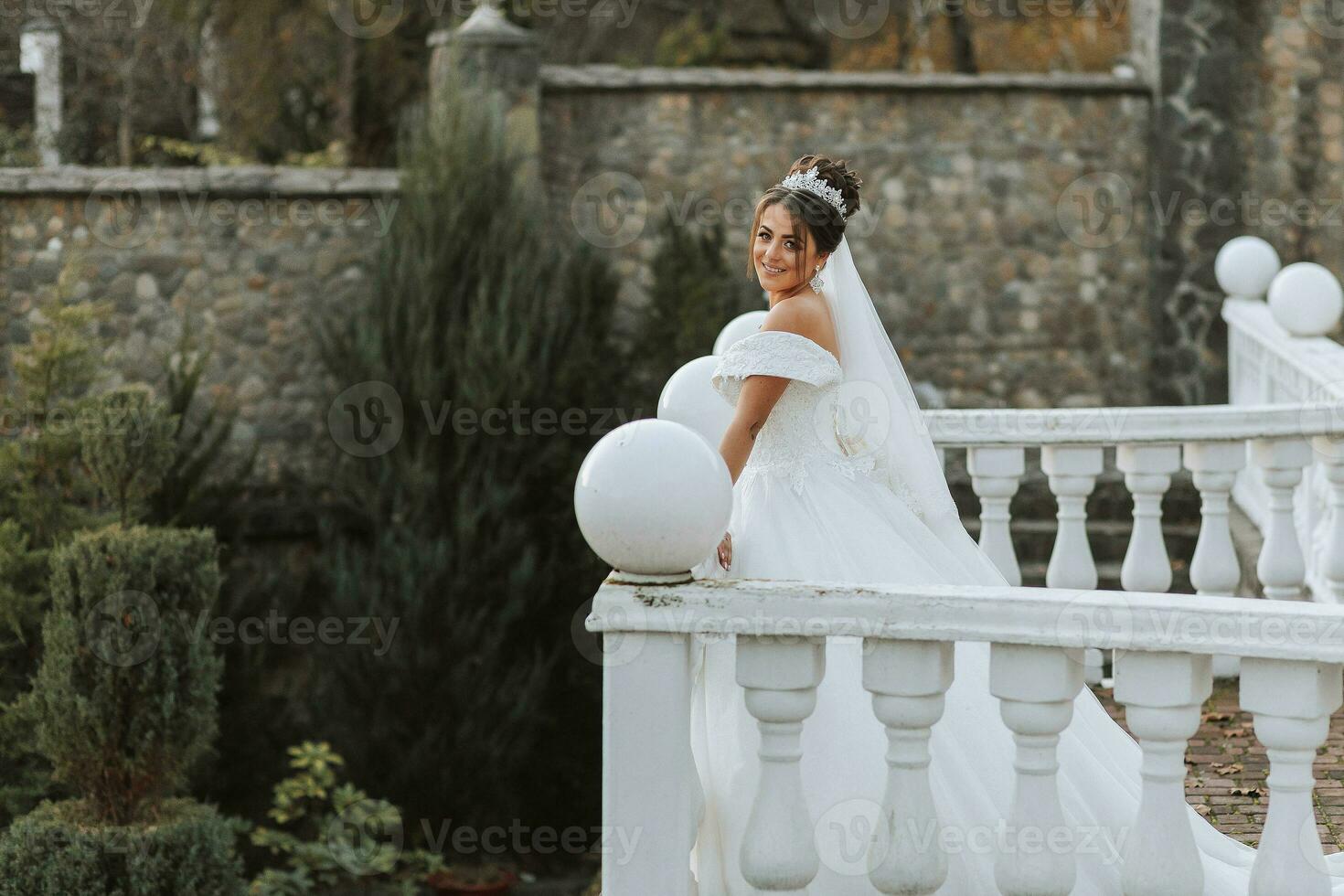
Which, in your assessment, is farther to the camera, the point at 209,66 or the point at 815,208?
the point at 209,66

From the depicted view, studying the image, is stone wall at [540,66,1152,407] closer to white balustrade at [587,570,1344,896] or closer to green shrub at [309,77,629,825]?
green shrub at [309,77,629,825]

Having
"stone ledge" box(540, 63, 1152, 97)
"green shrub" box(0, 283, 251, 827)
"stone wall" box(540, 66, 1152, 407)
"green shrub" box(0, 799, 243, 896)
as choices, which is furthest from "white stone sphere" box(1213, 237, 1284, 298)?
"green shrub" box(0, 799, 243, 896)

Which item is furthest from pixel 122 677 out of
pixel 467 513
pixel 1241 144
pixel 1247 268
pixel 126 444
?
pixel 1241 144

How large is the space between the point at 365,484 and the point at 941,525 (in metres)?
5.56

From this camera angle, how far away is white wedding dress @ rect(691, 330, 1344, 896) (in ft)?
8.07

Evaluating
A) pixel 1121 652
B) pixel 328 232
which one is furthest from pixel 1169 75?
pixel 1121 652

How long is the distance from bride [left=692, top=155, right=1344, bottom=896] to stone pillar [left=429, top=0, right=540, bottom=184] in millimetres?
6126

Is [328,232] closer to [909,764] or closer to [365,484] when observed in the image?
[365,484]

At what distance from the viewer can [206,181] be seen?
8.60 meters

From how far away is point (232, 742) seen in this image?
312 inches

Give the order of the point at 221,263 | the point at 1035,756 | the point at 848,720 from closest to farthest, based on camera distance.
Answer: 1. the point at 1035,756
2. the point at 848,720
3. the point at 221,263

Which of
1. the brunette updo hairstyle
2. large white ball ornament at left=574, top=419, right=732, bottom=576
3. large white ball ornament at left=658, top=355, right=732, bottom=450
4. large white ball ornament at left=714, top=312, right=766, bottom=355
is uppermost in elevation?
the brunette updo hairstyle

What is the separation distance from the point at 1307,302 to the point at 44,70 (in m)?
9.92

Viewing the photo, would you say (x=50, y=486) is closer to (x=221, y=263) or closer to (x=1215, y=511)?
(x=221, y=263)
